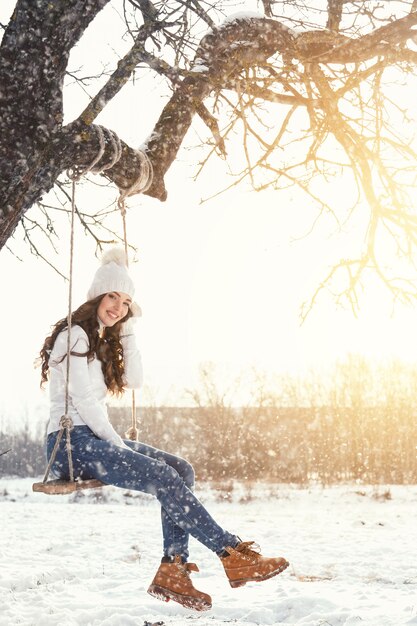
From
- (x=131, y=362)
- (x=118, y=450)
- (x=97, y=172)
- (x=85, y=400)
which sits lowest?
(x=118, y=450)

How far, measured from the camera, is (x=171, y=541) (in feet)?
11.6

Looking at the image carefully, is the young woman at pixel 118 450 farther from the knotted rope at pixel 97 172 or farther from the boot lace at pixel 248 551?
the knotted rope at pixel 97 172

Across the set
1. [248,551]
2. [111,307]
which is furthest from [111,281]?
[248,551]

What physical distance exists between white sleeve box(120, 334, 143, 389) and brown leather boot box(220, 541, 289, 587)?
3.46 ft

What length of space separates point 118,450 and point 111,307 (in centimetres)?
79

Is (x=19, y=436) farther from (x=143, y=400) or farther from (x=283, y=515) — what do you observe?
(x=283, y=515)

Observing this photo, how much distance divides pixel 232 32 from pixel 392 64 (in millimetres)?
1099

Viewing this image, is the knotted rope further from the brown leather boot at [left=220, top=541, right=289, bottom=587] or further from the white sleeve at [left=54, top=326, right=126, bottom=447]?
the brown leather boot at [left=220, top=541, right=289, bottom=587]

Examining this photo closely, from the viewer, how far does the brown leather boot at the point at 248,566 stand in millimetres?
3264

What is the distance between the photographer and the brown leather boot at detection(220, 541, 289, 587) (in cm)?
326

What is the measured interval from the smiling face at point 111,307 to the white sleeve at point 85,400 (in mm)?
260

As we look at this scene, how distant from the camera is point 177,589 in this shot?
3.41 m

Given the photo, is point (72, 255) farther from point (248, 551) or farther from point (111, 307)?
point (248, 551)

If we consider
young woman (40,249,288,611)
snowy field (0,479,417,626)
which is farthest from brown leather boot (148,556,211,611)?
snowy field (0,479,417,626)
